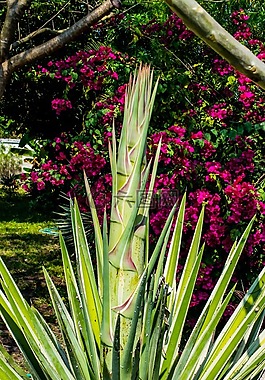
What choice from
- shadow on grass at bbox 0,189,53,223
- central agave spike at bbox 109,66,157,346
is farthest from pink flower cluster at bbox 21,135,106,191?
shadow on grass at bbox 0,189,53,223

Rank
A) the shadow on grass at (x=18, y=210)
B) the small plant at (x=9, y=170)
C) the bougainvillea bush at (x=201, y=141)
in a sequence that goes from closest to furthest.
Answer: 1. the bougainvillea bush at (x=201, y=141)
2. the shadow on grass at (x=18, y=210)
3. the small plant at (x=9, y=170)

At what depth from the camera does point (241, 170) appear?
142 inches

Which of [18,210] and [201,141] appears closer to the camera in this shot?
[201,141]

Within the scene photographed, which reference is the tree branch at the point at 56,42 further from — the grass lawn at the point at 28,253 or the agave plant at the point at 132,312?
the agave plant at the point at 132,312

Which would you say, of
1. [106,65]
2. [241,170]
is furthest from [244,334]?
[106,65]

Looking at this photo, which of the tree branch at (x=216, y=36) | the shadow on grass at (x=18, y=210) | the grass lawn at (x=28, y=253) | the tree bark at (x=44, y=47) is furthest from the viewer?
the shadow on grass at (x=18, y=210)

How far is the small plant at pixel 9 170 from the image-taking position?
13.8 metres

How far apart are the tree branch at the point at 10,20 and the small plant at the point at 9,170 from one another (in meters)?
9.59

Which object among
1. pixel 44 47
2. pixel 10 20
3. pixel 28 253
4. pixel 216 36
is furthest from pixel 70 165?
pixel 216 36

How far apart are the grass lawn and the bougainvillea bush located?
127 cm

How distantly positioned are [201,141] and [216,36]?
8.86ft

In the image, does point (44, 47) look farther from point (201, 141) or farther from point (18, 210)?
point (18, 210)

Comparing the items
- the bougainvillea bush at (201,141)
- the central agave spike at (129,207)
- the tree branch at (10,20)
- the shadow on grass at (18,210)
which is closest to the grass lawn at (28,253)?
the shadow on grass at (18,210)

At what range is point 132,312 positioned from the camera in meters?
1.45
